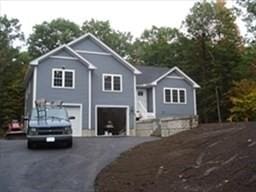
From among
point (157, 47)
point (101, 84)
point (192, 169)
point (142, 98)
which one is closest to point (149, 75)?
point (142, 98)

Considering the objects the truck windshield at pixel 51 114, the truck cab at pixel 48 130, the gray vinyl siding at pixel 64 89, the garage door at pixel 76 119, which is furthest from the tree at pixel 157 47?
the truck cab at pixel 48 130

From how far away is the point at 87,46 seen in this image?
29609 millimetres

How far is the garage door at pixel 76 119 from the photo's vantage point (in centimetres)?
2684

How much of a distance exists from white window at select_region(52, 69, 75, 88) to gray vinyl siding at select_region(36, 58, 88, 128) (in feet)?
0.71

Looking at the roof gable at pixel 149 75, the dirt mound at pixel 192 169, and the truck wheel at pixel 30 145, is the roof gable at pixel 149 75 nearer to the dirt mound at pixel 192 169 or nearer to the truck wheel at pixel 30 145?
the truck wheel at pixel 30 145

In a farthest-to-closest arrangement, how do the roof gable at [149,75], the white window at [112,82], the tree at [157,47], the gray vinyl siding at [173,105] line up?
the tree at [157,47]
the roof gable at [149,75]
the gray vinyl siding at [173,105]
the white window at [112,82]

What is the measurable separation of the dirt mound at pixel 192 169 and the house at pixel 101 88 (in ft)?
46.2

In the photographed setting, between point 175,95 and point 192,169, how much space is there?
23036 mm

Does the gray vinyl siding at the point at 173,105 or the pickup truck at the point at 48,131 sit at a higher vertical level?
the gray vinyl siding at the point at 173,105

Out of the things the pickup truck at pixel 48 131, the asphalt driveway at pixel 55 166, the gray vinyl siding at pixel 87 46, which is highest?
the gray vinyl siding at pixel 87 46

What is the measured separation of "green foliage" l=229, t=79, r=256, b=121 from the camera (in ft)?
98.7

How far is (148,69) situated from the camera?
3581 cm

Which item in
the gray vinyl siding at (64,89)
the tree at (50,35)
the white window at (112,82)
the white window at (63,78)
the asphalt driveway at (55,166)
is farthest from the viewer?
the tree at (50,35)

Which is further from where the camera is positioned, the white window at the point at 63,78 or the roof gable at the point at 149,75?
the roof gable at the point at 149,75
